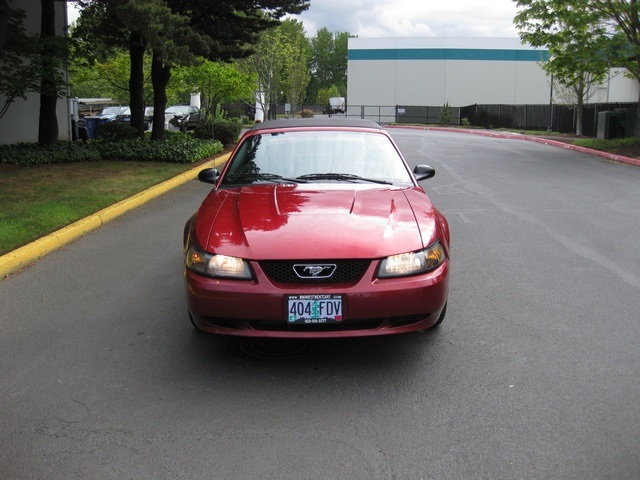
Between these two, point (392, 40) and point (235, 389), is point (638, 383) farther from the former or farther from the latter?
point (392, 40)

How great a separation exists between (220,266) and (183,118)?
28.2m

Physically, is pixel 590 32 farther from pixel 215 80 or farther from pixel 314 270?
pixel 314 270

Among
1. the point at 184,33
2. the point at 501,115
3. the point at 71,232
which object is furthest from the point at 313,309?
the point at 501,115

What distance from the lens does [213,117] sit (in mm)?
24203

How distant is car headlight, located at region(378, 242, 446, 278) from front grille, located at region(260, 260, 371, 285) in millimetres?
122

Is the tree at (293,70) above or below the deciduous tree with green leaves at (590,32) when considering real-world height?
above

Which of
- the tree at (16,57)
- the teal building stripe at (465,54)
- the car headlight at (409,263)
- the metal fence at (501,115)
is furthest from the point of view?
the teal building stripe at (465,54)

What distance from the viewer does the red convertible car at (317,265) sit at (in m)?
3.88

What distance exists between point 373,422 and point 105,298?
3.25m

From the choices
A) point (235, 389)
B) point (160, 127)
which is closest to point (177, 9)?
point (160, 127)

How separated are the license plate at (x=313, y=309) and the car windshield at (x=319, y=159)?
5.36 feet

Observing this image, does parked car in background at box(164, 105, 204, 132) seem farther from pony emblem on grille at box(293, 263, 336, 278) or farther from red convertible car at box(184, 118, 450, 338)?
pony emblem on grille at box(293, 263, 336, 278)

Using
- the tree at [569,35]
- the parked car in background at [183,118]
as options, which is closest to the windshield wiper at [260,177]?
the tree at [569,35]

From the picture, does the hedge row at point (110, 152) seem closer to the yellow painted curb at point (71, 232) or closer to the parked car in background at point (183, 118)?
the yellow painted curb at point (71, 232)
